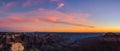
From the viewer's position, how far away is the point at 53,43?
20.5 ft

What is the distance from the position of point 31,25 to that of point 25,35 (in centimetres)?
29

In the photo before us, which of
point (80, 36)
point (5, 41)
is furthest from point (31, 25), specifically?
point (80, 36)

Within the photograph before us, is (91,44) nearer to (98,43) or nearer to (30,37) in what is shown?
(98,43)

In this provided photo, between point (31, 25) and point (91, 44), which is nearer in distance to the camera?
point (91, 44)

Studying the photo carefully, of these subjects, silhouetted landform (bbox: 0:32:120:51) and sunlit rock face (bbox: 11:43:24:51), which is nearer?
sunlit rock face (bbox: 11:43:24:51)

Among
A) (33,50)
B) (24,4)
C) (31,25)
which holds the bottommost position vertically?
(33,50)

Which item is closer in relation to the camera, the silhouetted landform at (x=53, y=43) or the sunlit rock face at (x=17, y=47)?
the sunlit rock face at (x=17, y=47)

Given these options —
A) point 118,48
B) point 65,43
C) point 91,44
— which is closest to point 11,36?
point 65,43

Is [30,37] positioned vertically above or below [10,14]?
below

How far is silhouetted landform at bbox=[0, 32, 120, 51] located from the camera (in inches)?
231

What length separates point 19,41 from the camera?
6035 mm

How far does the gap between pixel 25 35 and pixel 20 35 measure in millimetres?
113

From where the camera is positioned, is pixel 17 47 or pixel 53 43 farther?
pixel 53 43

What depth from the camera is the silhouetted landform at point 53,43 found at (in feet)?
19.3
